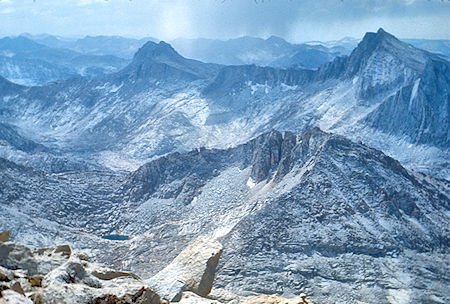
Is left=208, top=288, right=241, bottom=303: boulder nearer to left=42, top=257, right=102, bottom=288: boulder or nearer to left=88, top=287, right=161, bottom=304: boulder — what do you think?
left=42, top=257, right=102, bottom=288: boulder

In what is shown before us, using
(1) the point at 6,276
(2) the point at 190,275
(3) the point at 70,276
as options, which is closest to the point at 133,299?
(3) the point at 70,276

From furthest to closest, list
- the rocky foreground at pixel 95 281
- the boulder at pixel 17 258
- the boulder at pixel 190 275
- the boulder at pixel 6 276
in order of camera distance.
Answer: the boulder at pixel 190 275 → the boulder at pixel 17 258 → the boulder at pixel 6 276 → the rocky foreground at pixel 95 281

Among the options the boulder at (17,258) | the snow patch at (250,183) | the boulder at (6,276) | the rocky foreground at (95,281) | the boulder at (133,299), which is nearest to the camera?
the rocky foreground at (95,281)

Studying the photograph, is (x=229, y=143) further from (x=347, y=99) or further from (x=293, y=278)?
(x=293, y=278)

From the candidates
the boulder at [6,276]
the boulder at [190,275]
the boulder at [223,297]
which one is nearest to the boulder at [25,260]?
the boulder at [6,276]

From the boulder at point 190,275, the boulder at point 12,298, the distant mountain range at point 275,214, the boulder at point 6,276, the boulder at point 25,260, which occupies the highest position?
the boulder at point 12,298

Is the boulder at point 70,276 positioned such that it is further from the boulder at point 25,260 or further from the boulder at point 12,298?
the boulder at point 25,260

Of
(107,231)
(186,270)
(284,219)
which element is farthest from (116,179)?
(186,270)

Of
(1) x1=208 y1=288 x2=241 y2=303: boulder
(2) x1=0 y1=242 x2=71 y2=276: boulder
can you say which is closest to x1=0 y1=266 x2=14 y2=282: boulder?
(2) x1=0 y1=242 x2=71 y2=276: boulder
